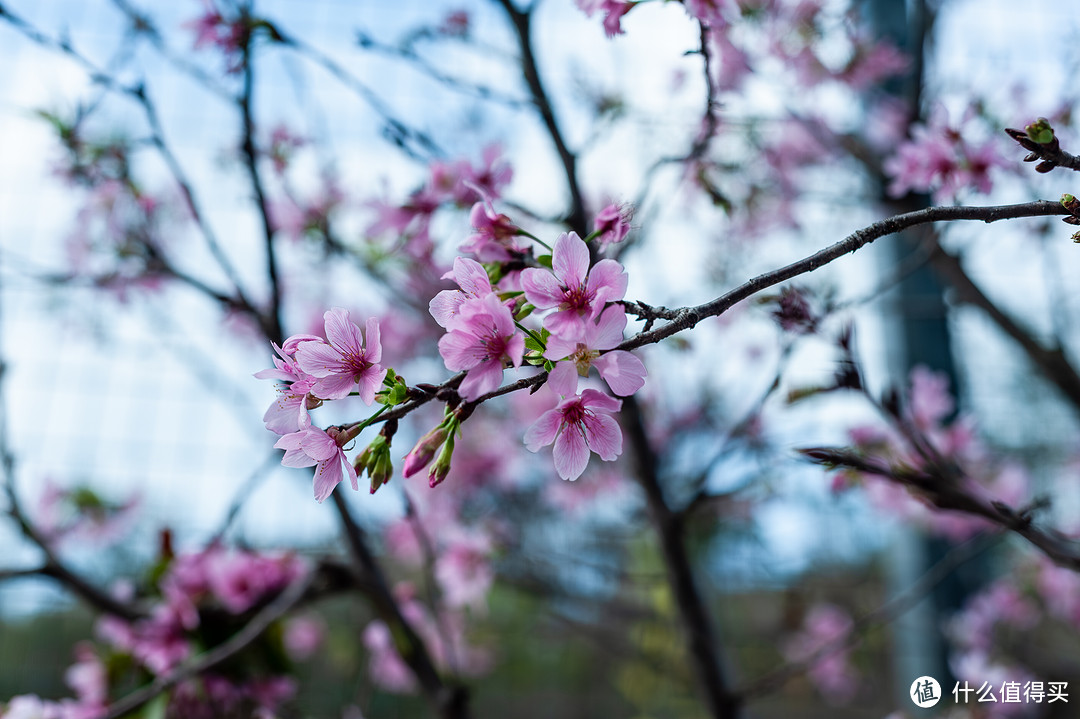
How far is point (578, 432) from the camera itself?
54cm

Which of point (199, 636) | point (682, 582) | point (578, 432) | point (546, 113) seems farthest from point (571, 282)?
point (199, 636)

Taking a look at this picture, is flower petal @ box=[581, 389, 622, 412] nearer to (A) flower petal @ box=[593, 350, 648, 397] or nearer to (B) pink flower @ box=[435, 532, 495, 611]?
(A) flower petal @ box=[593, 350, 648, 397]

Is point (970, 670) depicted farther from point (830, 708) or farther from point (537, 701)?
point (537, 701)

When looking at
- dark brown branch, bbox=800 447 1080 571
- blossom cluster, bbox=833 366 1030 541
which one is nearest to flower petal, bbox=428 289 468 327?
dark brown branch, bbox=800 447 1080 571

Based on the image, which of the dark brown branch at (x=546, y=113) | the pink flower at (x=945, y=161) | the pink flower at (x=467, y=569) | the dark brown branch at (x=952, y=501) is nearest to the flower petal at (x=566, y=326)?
the dark brown branch at (x=952, y=501)

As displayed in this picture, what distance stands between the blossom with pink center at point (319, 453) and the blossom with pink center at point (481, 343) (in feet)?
0.35

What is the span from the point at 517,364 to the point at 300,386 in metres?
0.18

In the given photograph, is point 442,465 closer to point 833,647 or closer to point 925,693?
point 833,647

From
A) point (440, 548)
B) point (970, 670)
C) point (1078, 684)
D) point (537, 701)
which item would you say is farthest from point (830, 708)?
point (440, 548)

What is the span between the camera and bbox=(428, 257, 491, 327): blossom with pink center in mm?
486

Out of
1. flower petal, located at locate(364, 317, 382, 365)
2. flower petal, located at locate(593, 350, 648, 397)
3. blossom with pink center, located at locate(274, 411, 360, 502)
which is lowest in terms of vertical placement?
blossom with pink center, located at locate(274, 411, 360, 502)

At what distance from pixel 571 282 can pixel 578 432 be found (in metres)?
0.12

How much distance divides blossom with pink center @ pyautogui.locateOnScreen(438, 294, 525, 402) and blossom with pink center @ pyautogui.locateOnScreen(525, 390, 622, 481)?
7 cm

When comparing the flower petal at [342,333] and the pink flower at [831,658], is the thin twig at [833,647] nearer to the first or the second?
the flower petal at [342,333]
